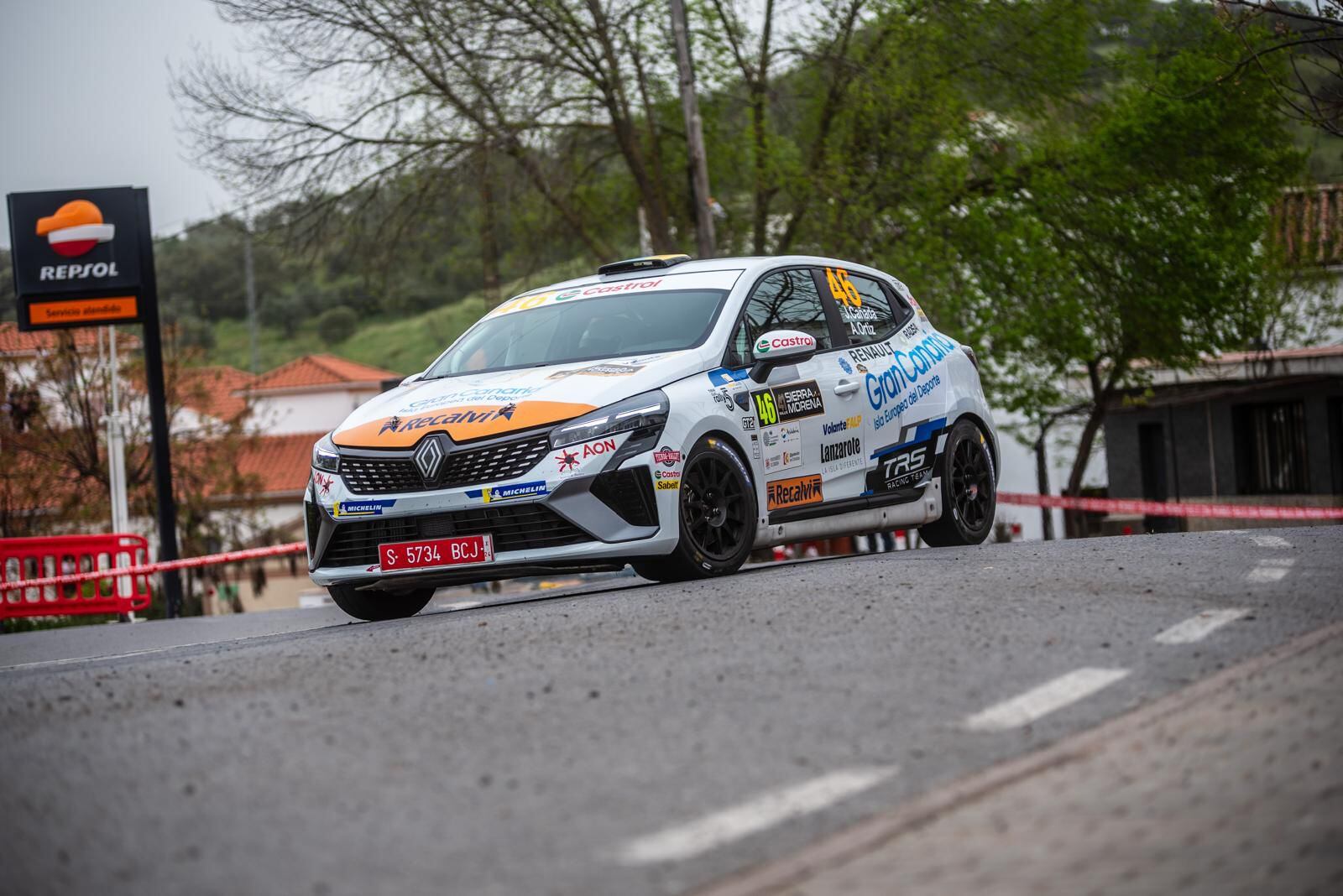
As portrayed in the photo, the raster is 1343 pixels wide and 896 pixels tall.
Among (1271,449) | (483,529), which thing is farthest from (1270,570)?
(1271,449)

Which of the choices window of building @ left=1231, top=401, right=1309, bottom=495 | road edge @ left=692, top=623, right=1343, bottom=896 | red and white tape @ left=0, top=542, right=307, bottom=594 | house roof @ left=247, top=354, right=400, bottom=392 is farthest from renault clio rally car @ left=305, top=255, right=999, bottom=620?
house roof @ left=247, top=354, right=400, bottom=392

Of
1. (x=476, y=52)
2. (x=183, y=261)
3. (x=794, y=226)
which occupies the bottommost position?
(x=794, y=226)

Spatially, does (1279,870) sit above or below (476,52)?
below

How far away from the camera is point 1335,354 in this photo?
107ft

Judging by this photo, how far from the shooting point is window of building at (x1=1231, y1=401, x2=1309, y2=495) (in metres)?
35.7

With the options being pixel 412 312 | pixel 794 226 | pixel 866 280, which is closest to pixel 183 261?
pixel 412 312

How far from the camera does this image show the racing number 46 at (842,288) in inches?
418

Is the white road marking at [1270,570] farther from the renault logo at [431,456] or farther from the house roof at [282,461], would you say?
the house roof at [282,461]

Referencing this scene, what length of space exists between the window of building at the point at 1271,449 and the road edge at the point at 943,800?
31450 mm

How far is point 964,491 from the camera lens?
437 inches

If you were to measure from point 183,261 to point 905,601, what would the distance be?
351 ft

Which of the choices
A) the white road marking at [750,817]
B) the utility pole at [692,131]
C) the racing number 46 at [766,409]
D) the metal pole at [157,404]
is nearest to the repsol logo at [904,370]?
the racing number 46 at [766,409]

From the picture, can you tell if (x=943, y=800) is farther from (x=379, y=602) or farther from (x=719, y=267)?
(x=719, y=267)

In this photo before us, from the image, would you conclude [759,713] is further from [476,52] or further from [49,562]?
[476,52]
